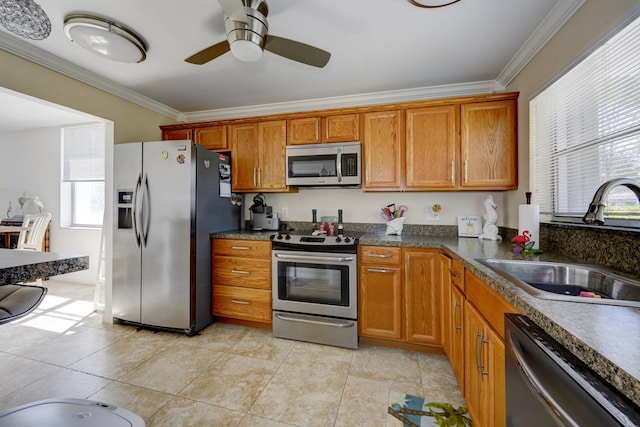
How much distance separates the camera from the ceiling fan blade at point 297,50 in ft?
5.05

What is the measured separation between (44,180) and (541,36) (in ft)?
20.9

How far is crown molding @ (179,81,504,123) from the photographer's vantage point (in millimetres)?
2600

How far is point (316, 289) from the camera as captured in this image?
236 cm

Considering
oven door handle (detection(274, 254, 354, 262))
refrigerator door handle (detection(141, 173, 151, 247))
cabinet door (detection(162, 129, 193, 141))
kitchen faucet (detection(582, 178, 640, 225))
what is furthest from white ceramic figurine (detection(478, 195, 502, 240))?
cabinet door (detection(162, 129, 193, 141))

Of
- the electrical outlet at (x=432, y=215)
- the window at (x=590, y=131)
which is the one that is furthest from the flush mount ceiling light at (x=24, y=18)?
the electrical outlet at (x=432, y=215)

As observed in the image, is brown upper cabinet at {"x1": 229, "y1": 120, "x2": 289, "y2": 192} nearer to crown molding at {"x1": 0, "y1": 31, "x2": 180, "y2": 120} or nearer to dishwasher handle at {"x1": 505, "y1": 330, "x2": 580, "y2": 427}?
crown molding at {"x1": 0, "y1": 31, "x2": 180, "y2": 120}

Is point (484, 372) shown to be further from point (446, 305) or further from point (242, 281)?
point (242, 281)

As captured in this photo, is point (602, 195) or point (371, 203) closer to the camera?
point (602, 195)

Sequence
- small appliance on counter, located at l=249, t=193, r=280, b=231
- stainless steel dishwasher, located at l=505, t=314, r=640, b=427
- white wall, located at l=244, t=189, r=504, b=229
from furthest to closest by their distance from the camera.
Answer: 1. small appliance on counter, located at l=249, t=193, r=280, b=231
2. white wall, located at l=244, t=189, r=504, b=229
3. stainless steel dishwasher, located at l=505, t=314, r=640, b=427

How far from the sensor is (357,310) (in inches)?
88.8

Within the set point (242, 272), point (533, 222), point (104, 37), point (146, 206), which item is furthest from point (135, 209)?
point (533, 222)

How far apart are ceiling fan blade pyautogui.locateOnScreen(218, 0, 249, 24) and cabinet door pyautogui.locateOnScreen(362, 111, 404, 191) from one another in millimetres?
1473

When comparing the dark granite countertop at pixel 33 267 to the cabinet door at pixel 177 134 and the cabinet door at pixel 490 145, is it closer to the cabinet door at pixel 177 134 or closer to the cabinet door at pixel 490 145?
the cabinet door at pixel 177 134

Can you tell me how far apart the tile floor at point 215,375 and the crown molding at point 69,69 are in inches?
94.2
